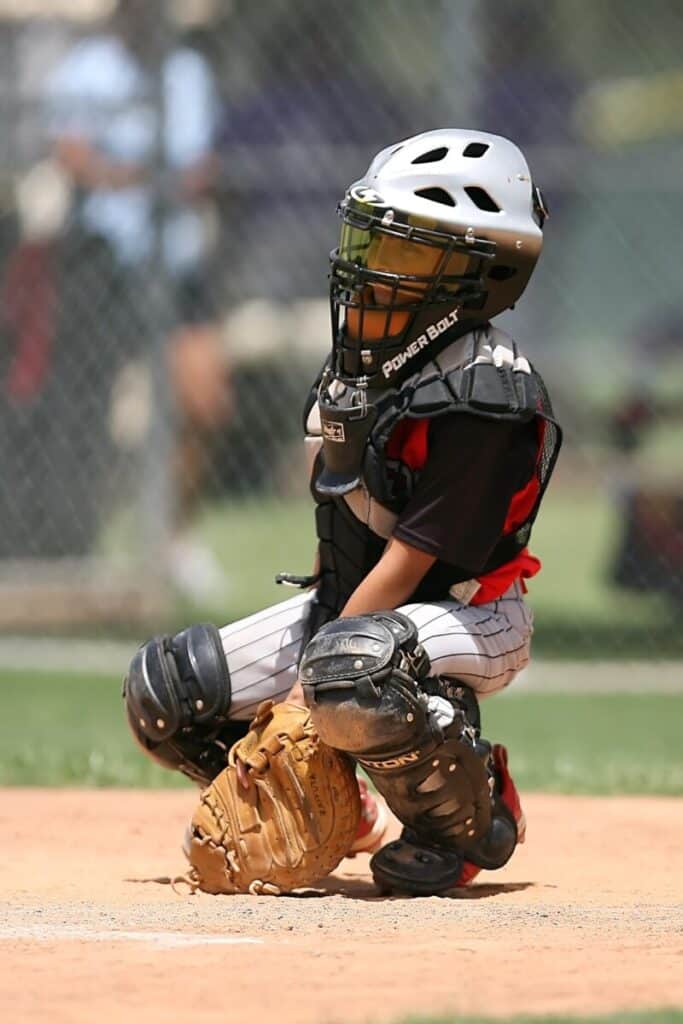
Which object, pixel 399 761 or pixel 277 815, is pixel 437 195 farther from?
pixel 277 815

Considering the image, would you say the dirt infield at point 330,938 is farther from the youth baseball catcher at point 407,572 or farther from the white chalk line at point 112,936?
the youth baseball catcher at point 407,572

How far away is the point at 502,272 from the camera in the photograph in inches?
164

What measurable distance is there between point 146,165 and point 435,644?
223 inches

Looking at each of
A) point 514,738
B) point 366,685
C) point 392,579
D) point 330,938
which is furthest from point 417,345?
point 514,738

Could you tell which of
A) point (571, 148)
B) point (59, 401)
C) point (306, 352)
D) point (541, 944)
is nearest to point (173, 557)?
point (59, 401)

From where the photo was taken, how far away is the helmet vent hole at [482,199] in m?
4.09

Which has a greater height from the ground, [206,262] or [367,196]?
[367,196]

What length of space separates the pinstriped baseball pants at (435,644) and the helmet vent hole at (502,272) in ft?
2.30

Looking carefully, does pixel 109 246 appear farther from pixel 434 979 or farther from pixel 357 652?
pixel 434 979

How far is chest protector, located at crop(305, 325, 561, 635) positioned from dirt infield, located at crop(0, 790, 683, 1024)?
763 mm

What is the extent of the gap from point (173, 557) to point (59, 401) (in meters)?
1.00

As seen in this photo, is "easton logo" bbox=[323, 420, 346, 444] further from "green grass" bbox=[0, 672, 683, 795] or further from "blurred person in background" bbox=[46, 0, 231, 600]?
"blurred person in background" bbox=[46, 0, 231, 600]

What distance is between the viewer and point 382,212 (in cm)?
404

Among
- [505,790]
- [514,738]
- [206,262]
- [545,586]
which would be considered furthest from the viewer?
[545,586]
